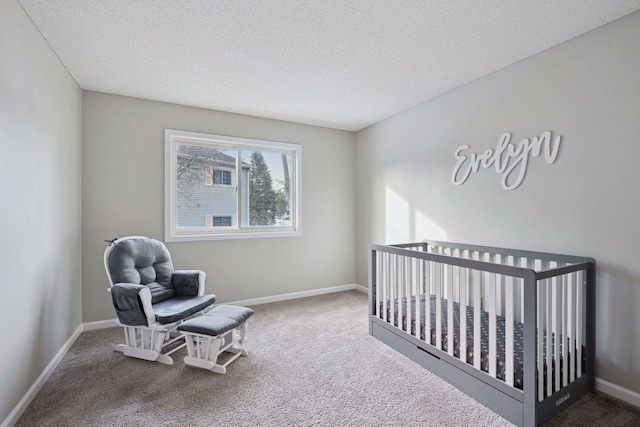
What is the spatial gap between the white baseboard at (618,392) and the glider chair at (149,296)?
2910 millimetres

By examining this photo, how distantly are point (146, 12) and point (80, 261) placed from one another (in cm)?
236

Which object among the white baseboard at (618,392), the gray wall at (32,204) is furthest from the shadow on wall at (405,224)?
the gray wall at (32,204)

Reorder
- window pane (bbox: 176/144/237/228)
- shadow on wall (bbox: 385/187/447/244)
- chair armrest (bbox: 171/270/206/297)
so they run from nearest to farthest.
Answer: chair armrest (bbox: 171/270/206/297)
shadow on wall (bbox: 385/187/447/244)
window pane (bbox: 176/144/237/228)

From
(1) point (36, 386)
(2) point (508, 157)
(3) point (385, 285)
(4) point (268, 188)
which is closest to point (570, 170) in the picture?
(2) point (508, 157)

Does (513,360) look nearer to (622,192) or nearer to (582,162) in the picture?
(622,192)

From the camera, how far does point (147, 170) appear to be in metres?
3.24

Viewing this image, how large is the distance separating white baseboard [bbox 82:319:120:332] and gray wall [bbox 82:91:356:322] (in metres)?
0.05

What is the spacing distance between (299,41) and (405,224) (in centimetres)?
229

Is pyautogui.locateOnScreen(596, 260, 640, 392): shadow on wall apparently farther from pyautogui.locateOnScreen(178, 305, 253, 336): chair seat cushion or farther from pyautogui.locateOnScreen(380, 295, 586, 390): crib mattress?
pyautogui.locateOnScreen(178, 305, 253, 336): chair seat cushion

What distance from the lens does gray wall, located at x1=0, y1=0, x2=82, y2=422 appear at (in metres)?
1.65

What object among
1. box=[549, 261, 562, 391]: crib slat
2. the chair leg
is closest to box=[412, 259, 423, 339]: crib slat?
box=[549, 261, 562, 391]: crib slat

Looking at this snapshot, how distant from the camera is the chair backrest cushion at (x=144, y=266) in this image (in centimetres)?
252

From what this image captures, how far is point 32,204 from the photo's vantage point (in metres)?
1.95

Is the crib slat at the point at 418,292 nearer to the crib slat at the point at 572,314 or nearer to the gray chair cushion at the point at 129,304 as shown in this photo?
the crib slat at the point at 572,314
